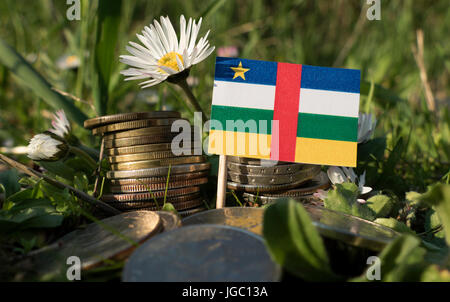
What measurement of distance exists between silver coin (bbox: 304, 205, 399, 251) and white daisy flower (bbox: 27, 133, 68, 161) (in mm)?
991

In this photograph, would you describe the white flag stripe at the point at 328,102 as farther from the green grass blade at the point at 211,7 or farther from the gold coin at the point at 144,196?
the green grass blade at the point at 211,7

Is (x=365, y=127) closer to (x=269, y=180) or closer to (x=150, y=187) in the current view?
(x=269, y=180)

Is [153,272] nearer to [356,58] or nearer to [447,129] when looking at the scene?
[447,129]

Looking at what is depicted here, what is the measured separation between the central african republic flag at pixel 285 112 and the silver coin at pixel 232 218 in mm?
229

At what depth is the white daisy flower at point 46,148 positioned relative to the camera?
145 centimetres

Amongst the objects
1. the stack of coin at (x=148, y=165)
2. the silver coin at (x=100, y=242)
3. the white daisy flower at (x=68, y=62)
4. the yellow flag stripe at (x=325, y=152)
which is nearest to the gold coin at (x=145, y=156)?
the stack of coin at (x=148, y=165)

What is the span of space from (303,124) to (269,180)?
252 mm

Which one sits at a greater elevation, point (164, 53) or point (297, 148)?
point (164, 53)

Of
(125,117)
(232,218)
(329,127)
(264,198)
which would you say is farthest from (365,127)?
(125,117)

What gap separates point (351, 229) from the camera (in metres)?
1.10

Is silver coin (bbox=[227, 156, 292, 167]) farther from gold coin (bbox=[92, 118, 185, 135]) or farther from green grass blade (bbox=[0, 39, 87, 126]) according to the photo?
green grass blade (bbox=[0, 39, 87, 126])

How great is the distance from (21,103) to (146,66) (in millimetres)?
2320

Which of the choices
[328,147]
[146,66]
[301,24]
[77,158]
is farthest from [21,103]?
[301,24]
